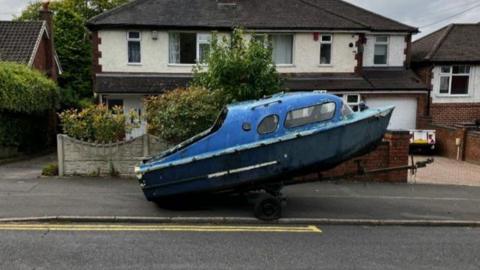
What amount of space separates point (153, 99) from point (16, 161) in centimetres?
662

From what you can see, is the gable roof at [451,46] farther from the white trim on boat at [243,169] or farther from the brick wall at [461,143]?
the white trim on boat at [243,169]

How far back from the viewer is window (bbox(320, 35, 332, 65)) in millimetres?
20453

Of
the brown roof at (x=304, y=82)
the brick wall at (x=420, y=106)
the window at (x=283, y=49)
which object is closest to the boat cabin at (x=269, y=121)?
the brown roof at (x=304, y=82)

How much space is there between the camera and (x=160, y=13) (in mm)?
20016

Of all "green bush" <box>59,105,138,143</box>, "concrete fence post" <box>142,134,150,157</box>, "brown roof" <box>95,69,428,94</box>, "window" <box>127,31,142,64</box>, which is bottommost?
"concrete fence post" <box>142,134,150,157</box>

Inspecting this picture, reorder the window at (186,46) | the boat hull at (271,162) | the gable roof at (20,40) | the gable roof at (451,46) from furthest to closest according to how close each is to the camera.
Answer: the gable roof at (451,46) → the gable roof at (20,40) → the window at (186,46) → the boat hull at (271,162)

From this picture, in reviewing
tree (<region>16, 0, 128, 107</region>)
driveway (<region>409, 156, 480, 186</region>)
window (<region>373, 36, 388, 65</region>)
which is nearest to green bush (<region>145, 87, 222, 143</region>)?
driveway (<region>409, 156, 480, 186</region>)

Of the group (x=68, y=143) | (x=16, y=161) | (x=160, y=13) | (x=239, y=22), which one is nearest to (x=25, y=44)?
(x=160, y=13)

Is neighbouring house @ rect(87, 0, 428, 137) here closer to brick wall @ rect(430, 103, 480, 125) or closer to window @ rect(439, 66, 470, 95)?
brick wall @ rect(430, 103, 480, 125)

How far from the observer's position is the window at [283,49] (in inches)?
806

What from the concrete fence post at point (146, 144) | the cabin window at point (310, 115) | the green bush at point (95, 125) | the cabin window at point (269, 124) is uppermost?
the cabin window at point (310, 115)

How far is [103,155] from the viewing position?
1170 centimetres

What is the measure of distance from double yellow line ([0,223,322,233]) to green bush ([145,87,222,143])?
395cm

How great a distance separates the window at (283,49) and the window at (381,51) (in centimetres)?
473
